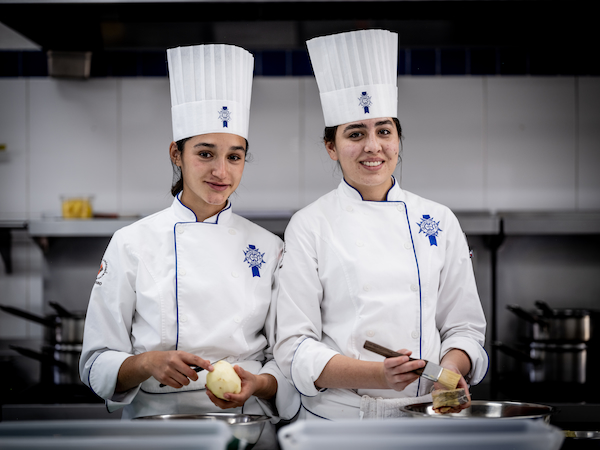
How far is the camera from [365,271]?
1.43 m

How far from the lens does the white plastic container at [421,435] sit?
77cm

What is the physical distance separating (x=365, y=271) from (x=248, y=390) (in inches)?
15.3

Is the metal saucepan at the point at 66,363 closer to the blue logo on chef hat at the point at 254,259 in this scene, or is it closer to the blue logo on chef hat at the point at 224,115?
the blue logo on chef hat at the point at 254,259

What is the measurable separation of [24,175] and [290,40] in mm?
1500

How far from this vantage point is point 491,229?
A: 251 cm

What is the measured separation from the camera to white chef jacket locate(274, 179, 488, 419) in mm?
1402

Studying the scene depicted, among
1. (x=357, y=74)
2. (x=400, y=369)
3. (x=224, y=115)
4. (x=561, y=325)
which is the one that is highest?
(x=357, y=74)

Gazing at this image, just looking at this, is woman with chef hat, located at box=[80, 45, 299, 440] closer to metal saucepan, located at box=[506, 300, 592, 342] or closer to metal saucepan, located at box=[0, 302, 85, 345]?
metal saucepan, located at box=[0, 302, 85, 345]

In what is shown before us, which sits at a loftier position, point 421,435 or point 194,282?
point 194,282

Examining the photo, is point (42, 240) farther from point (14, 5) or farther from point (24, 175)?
point (14, 5)

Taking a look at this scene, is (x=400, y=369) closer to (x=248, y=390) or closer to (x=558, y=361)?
(x=248, y=390)

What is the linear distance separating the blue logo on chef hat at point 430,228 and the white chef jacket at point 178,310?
416 mm

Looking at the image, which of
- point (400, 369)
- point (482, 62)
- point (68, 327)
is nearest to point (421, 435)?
point (400, 369)

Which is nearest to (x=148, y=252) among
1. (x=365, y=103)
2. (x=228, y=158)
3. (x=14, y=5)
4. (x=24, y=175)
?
(x=228, y=158)
